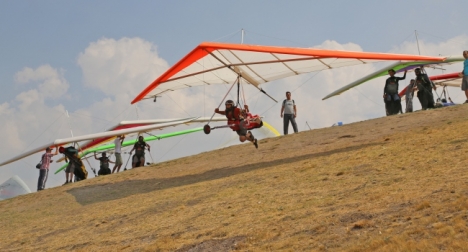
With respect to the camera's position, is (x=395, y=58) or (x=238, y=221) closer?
(x=238, y=221)

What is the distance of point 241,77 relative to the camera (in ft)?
55.3

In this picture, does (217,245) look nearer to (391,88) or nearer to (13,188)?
(391,88)

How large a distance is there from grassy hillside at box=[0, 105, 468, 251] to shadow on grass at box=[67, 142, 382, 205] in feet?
0.17

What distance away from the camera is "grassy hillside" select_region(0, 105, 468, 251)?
7.11 meters

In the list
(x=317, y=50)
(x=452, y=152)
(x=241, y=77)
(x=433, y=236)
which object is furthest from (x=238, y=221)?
(x=241, y=77)

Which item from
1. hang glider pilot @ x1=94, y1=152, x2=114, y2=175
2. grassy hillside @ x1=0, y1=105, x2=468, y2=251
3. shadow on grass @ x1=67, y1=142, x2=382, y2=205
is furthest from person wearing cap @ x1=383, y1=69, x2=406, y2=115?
hang glider pilot @ x1=94, y1=152, x2=114, y2=175

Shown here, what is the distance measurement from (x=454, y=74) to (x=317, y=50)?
66.1ft

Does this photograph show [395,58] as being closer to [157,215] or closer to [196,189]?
[196,189]

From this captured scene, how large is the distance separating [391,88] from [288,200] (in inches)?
392

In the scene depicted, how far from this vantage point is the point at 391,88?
1839cm

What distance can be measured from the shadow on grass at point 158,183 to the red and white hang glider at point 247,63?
210 centimetres

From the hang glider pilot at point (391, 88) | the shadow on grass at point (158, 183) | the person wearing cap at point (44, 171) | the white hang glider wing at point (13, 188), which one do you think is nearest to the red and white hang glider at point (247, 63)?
the shadow on grass at point (158, 183)

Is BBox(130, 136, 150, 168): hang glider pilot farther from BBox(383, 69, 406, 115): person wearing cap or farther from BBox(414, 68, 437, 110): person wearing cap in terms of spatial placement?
BBox(414, 68, 437, 110): person wearing cap

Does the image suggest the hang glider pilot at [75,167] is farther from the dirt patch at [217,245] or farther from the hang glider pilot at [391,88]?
the dirt patch at [217,245]
